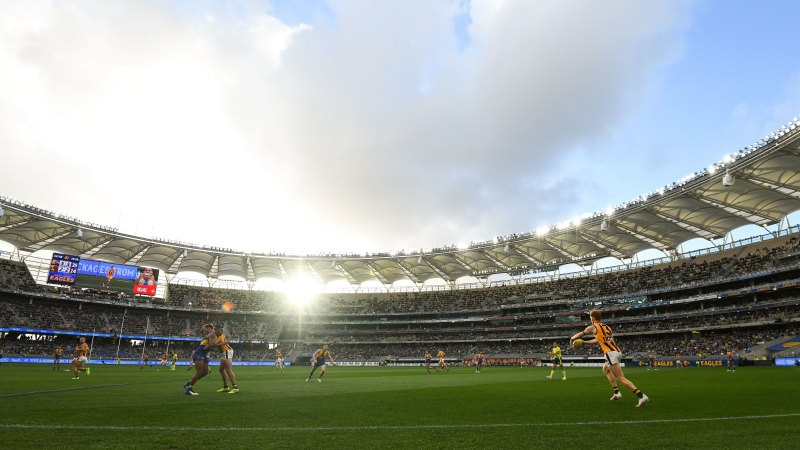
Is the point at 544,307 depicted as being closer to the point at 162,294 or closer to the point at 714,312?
the point at 714,312

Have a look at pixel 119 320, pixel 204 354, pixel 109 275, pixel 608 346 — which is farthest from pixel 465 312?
pixel 608 346

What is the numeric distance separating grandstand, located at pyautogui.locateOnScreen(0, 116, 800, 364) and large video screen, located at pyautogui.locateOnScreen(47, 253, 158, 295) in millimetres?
3329

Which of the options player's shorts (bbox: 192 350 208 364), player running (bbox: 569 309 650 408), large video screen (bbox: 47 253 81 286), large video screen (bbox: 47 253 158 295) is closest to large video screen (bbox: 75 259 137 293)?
large video screen (bbox: 47 253 158 295)

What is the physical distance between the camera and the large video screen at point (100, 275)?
5703 centimetres

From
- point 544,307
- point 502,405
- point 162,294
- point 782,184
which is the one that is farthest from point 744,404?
point 162,294

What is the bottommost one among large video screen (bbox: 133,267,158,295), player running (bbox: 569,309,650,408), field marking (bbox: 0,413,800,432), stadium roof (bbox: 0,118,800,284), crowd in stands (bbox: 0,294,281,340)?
crowd in stands (bbox: 0,294,281,340)

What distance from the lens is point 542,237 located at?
6050cm

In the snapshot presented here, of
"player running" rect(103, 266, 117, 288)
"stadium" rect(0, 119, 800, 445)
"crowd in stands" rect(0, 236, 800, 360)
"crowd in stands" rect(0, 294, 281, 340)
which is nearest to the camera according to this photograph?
"stadium" rect(0, 119, 800, 445)

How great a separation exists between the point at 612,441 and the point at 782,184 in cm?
4788

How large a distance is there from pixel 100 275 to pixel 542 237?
61.2 metres

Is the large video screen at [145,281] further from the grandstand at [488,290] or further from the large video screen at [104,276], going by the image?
the grandstand at [488,290]

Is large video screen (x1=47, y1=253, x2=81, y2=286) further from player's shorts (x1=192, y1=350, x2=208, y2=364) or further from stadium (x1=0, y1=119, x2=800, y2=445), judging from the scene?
player's shorts (x1=192, y1=350, x2=208, y2=364)

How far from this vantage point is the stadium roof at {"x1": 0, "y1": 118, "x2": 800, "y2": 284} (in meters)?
40.1

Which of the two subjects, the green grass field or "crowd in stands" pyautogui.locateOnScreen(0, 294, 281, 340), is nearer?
the green grass field
